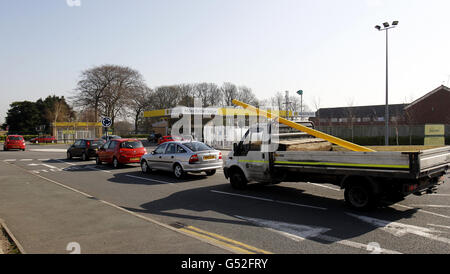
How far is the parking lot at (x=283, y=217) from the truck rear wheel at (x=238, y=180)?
301 millimetres

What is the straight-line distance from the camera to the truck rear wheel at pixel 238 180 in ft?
33.2

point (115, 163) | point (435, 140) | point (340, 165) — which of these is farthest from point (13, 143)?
point (435, 140)

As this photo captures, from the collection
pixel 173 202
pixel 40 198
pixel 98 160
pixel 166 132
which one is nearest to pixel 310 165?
pixel 173 202

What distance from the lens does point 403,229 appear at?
5.91 metres

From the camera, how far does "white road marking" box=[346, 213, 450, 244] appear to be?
18.0 feet

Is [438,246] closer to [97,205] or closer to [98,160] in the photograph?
[97,205]

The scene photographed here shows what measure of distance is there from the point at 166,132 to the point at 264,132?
4410 cm

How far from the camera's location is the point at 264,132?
9.57m

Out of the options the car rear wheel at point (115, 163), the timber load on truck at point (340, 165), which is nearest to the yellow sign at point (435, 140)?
the timber load on truck at point (340, 165)

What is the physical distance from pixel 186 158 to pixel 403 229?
27.1ft

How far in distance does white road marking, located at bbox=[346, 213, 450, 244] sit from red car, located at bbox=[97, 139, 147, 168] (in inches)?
515

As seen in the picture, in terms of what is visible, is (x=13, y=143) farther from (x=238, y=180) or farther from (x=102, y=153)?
(x=238, y=180)

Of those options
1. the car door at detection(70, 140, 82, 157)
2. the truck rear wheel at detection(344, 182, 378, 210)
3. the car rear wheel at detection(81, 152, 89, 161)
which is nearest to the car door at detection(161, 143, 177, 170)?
the truck rear wheel at detection(344, 182, 378, 210)

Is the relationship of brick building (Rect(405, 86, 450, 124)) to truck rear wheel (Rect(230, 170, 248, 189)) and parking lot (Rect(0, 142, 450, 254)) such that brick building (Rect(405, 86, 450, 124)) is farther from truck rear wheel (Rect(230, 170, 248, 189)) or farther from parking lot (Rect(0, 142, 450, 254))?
parking lot (Rect(0, 142, 450, 254))
